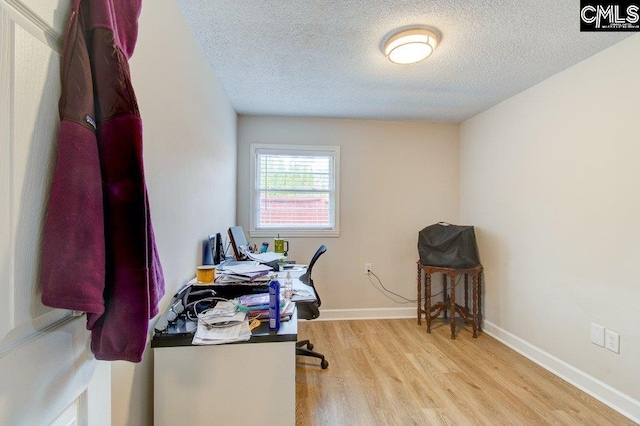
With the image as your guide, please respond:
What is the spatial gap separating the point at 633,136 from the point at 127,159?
2.68 meters

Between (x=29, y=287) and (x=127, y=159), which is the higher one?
(x=127, y=159)

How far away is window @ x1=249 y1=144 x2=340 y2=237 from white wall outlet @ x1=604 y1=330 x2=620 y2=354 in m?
2.36

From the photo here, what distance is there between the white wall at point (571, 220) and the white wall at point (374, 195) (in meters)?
0.61

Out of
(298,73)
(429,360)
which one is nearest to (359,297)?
(429,360)

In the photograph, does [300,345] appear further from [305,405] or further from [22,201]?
[22,201]

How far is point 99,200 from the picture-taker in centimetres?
56

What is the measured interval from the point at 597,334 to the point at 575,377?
413 mm

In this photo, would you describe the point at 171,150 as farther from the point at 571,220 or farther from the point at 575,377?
the point at 575,377

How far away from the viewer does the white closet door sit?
16.2 inches

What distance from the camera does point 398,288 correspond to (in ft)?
11.3

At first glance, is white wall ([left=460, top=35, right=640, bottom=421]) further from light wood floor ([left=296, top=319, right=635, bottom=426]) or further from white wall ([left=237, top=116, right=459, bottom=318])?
white wall ([left=237, top=116, right=459, bottom=318])

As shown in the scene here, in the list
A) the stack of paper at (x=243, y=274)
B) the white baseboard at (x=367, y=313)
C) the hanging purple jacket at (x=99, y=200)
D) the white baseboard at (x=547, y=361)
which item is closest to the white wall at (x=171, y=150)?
the stack of paper at (x=243, y=274)

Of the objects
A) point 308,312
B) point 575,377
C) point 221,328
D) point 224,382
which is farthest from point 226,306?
point 575,377

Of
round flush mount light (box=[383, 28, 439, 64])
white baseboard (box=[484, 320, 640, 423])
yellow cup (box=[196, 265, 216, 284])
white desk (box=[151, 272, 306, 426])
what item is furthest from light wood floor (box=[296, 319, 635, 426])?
round flush mount light (box=[383, 28, 439, 64])
